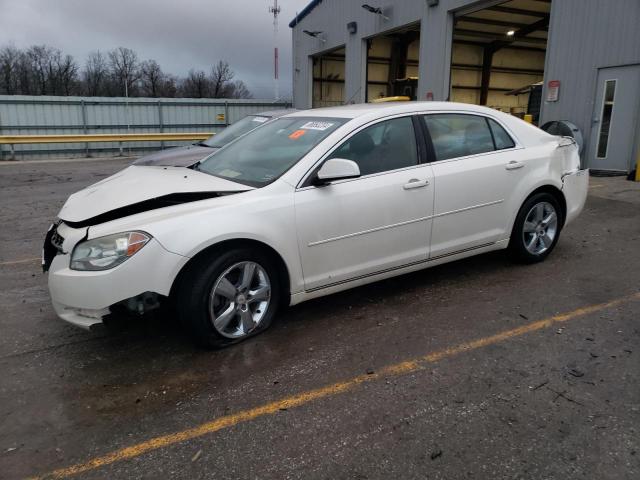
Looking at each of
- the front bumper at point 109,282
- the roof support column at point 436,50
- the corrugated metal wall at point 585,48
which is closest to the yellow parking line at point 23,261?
the front bumper at point 109,282

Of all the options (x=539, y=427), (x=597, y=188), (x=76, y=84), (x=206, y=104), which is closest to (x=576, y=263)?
(x=539, y=427)

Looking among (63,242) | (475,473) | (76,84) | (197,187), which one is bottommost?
(475,473)

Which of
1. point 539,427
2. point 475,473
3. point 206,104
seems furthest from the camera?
point 206,104

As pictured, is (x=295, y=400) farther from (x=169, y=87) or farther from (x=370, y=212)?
(x=169, y=87)

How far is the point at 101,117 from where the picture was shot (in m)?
21.3

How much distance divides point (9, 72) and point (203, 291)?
60992mm

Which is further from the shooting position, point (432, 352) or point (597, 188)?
point (597, 188)

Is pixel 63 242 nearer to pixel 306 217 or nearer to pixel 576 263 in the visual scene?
pixel 306 217

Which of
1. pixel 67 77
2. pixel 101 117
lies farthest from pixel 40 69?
pixel 101 117

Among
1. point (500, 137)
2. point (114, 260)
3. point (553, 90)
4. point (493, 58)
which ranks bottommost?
point (114, 260)

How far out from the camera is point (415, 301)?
14.2ft

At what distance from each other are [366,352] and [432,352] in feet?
1.42

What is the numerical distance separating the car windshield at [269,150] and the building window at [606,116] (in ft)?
29.2

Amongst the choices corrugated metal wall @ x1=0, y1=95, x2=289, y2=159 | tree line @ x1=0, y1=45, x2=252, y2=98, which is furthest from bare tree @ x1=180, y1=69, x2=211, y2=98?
corrugated metal wall @ x1=0, y1=95, x2=289, y2=159
